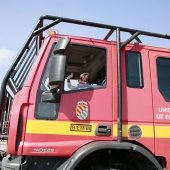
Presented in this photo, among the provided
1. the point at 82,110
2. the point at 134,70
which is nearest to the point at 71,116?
the point at 82,110

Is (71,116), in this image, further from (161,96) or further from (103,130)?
(161,96)

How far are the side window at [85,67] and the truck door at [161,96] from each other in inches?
29.7

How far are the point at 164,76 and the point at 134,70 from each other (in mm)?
491

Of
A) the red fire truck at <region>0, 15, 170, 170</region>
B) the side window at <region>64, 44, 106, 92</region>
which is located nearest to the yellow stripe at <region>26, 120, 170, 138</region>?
the red fire truck at <region>0, 15, 170, 170</region>

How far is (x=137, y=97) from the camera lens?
386cm

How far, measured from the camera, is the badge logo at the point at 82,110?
3.58 m

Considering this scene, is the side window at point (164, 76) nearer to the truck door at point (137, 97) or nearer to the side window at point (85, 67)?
the truck door at point (137, 97)

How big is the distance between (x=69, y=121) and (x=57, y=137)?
0.25 metres

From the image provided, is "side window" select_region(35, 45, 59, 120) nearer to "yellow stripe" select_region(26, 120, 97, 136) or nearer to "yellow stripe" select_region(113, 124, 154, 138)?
"yellow stripe" select_region(26, 120, 97, 136)

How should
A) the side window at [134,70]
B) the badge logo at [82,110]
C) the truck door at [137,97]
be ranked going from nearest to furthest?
the badge logo at [82,110]
the truck door at [137,97]
the side window at [134,70]

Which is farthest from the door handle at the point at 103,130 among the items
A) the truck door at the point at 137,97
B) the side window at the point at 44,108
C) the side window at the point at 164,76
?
the side window at the point at 164,76

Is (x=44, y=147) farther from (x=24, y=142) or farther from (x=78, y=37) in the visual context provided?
(x=78, y=37)

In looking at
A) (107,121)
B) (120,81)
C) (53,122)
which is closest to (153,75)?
(120,81)

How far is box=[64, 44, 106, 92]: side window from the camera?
3792mm
